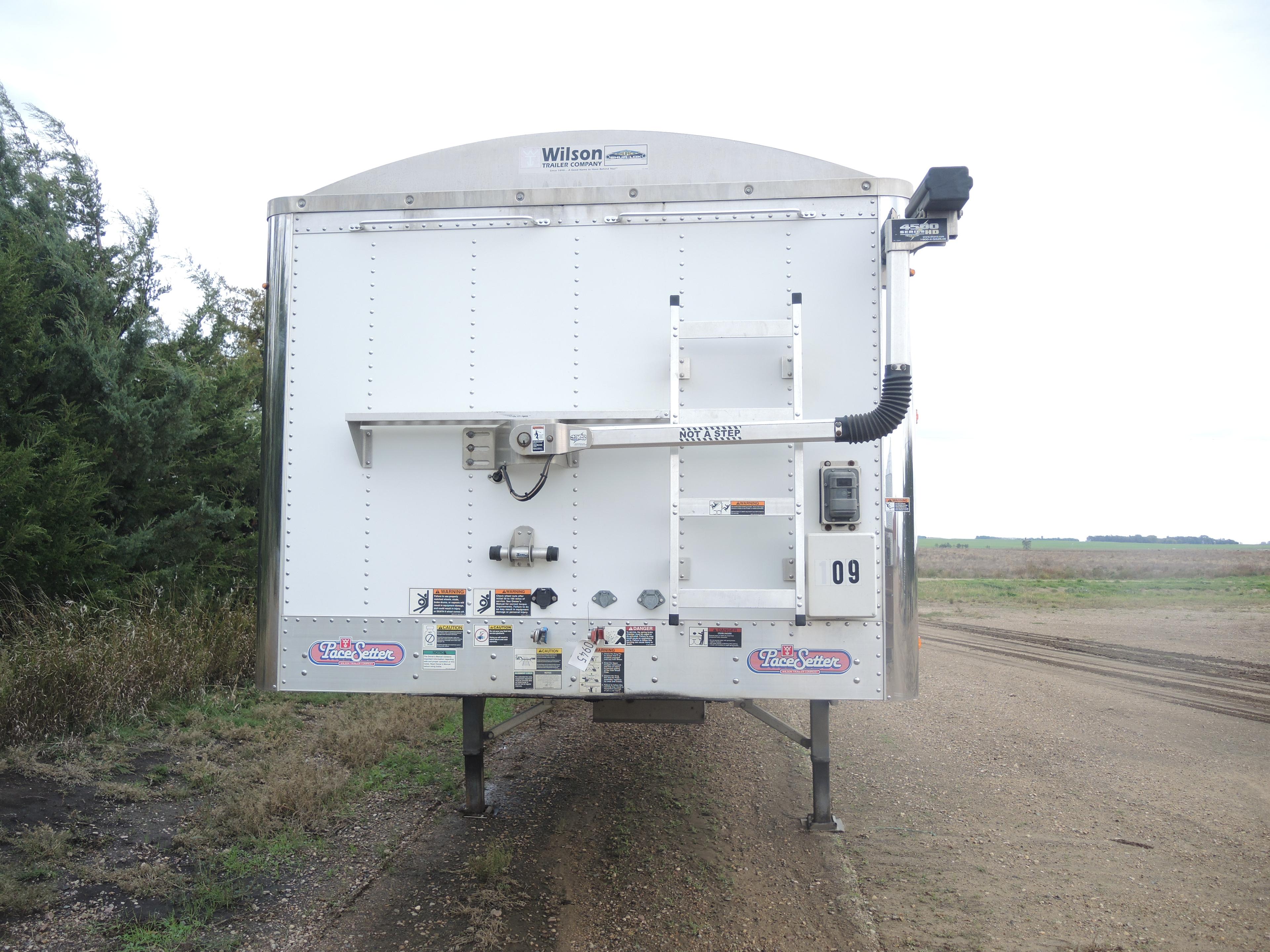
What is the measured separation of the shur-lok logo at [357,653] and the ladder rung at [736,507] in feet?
4.56

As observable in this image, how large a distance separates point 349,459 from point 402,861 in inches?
86.6

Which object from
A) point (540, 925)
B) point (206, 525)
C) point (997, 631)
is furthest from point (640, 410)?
point (997, 631)

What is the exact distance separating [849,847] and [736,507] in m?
2.54

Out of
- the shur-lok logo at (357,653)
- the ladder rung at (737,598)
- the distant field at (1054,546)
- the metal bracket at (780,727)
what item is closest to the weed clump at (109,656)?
the shur-lok logo at (357,653)

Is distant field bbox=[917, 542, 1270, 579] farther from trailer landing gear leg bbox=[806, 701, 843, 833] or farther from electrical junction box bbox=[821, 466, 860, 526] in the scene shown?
electrical junction box bbox=[821, 466, 860, 526]

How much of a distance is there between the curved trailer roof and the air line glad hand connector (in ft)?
4.80

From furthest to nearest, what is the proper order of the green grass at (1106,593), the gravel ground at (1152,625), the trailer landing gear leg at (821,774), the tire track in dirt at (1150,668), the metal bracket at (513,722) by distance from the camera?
the green grass at (1106,593) < the gravel ground at (1152,625) < the tire track in dirt at (1150,668) < the metal bracket at (513,722) < the trailer landing gear leg at (821,774)

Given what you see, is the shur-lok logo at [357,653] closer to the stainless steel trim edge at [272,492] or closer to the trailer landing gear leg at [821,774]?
the stainless steel trim edge at [272,492]

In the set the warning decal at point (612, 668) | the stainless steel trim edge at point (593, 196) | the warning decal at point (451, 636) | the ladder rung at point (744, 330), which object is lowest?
the warning decal at point (612, 668)

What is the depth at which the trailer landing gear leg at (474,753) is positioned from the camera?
4.20 m

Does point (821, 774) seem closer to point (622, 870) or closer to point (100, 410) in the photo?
point (622, 870)

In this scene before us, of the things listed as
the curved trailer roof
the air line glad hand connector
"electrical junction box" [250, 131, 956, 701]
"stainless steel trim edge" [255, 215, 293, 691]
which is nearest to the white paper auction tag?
"electrical junction box" [250, 131, 956, 701]

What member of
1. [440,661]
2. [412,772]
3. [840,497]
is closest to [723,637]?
[840,497]

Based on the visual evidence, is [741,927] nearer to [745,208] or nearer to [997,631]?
[745,208]
